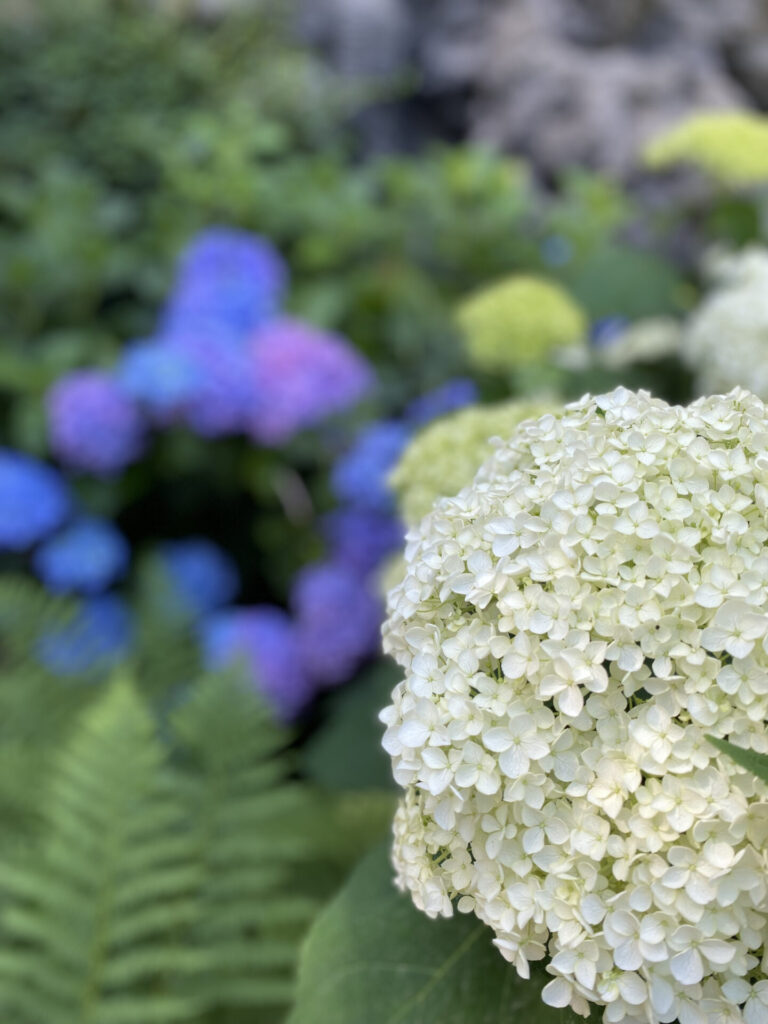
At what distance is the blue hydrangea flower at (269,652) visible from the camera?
177cm

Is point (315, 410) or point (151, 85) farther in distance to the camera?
point (151, 85)

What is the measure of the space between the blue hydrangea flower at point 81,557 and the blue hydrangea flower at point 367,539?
1.41ft

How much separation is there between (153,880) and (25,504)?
36.6 inches

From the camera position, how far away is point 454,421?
86cm

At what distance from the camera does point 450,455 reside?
81 centimetres

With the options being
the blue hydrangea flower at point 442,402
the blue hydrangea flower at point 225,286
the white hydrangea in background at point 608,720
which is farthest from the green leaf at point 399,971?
the blue hydrangea flower at point 225,286

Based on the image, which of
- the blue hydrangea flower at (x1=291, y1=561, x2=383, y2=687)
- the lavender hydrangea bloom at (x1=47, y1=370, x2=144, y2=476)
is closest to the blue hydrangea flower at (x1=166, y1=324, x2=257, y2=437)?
the lavender hydrangea bloom at (x1=47, y1=370, x2=144, y2=476)

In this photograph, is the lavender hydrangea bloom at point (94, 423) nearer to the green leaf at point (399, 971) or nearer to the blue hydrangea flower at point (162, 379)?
the blue hydrangea flower at point (162, 379)

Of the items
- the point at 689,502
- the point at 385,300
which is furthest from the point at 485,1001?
the point at 385,300

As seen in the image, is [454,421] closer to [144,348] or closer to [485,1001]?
[485,1001]

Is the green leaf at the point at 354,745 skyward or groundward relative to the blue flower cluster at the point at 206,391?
groundward

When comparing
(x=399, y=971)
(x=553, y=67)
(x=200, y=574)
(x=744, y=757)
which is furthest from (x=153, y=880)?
(x=553, y=67)

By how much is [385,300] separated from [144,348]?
1.88ft

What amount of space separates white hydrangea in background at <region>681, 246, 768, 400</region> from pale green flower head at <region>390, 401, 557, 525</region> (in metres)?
0.28
